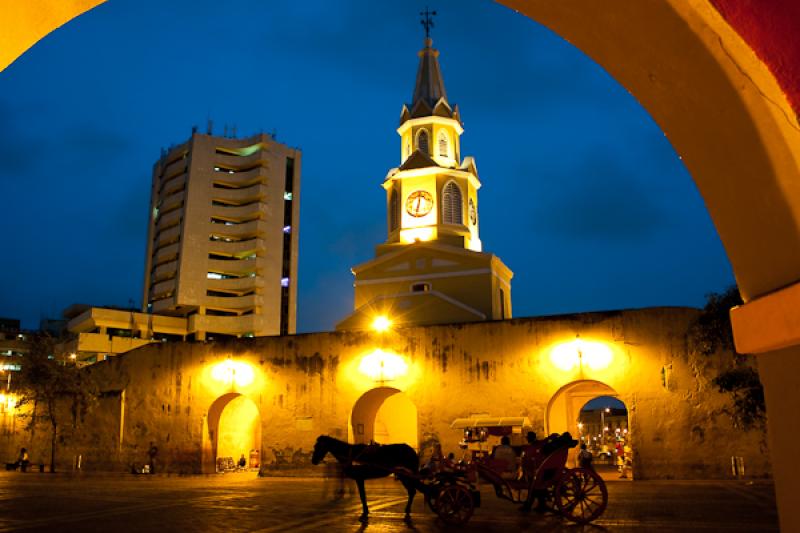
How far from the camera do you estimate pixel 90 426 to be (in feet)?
90.7

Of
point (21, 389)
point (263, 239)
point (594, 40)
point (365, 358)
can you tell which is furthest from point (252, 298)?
point (594, 40)

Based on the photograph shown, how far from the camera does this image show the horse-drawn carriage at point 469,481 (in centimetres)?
1084

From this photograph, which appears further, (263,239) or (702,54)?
(263,239)

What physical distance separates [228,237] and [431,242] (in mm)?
41119

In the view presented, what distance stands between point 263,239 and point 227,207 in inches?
208

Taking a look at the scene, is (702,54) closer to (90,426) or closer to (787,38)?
(787,38)

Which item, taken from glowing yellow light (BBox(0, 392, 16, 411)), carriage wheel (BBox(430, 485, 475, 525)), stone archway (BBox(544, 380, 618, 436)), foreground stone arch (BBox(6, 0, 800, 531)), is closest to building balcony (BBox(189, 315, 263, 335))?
glowing yellow light (BBox(0, 392, 16, 411))

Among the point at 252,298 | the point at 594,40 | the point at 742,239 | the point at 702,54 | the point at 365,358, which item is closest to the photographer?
the point at 702,54

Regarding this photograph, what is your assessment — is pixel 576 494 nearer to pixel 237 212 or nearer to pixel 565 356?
pixel 565 356

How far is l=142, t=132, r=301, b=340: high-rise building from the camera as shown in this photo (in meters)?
69.4

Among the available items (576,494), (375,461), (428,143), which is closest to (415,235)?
(428,143)

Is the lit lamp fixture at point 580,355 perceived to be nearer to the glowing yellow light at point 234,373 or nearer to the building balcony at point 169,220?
the glowing yellow light at point 234,373

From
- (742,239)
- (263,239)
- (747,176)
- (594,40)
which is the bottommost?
(742,239)

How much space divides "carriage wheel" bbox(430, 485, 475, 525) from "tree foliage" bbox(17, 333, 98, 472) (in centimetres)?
2082
